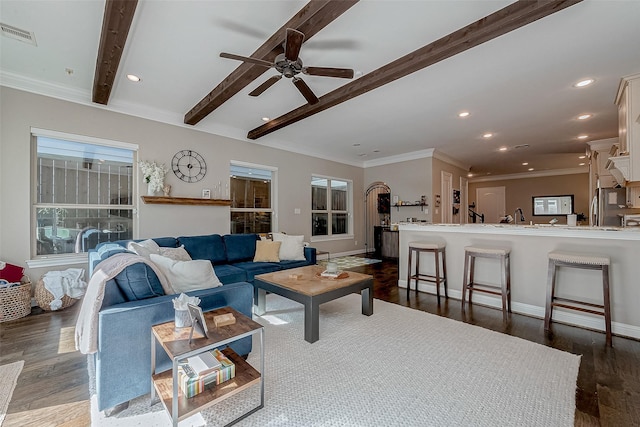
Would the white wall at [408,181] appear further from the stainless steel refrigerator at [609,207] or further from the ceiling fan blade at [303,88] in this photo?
the ceiling fan blade at [303,88]

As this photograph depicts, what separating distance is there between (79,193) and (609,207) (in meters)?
8.77

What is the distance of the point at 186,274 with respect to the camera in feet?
6.56

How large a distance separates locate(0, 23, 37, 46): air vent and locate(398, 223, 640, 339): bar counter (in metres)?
5.02

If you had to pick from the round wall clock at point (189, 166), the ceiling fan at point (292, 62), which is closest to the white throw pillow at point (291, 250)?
the round wall clock at point (189, 166)

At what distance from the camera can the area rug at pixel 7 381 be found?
1600 millimetres

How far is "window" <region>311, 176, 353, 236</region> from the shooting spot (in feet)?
22.3

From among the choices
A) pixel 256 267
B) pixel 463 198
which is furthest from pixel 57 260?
pixel 463 198

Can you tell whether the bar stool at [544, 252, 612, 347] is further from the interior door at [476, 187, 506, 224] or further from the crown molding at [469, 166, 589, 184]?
the interior door at [476, 187, 506, 224]

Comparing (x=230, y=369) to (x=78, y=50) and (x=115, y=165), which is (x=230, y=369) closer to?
(x=78, y=50)

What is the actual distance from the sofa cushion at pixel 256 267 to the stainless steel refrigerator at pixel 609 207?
18.6 ft

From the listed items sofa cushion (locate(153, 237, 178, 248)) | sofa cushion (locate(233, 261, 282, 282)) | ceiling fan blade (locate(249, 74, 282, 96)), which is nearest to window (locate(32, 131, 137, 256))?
sofa cushion (locate(153, 237, 178, 248))

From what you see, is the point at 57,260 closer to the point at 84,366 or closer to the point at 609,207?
the point at 84,366

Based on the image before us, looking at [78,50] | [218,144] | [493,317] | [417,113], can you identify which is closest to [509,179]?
[417,113]

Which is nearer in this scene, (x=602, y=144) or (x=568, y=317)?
(x=568, y=317)
